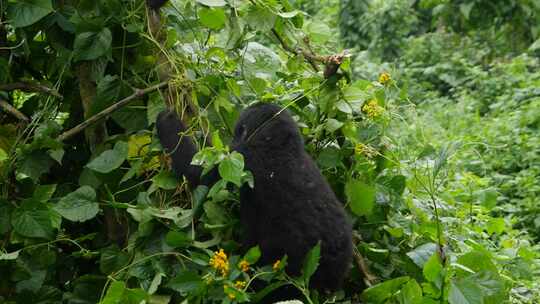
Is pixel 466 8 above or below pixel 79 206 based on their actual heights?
below

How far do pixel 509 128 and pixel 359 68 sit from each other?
3616 millimetres

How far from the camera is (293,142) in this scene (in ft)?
10.2

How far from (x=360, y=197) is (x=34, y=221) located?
128cm

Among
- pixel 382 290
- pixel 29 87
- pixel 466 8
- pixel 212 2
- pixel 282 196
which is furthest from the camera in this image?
pixel 466 8

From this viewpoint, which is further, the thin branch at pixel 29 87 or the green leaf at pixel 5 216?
the thin branch at pixel 29 87

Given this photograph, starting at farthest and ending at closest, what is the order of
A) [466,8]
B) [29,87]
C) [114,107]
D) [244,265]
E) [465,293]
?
[466,8]
[29,87]
[114,107]
[244,265]
[465,293]

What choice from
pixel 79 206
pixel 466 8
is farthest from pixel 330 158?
pixel 466 8

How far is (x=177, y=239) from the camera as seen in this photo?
9.25ft

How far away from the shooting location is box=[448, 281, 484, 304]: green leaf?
2.56 meters

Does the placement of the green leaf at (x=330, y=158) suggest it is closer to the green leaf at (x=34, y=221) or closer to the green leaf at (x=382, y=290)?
the green leaf at (x=382, y=290)

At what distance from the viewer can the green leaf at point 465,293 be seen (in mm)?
2559

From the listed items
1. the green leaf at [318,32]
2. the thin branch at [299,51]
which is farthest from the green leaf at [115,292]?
the green leaf at [318,32]

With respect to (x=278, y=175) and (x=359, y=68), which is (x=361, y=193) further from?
(x=359, y=68)

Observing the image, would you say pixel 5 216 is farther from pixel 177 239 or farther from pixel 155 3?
pixel 155 3
